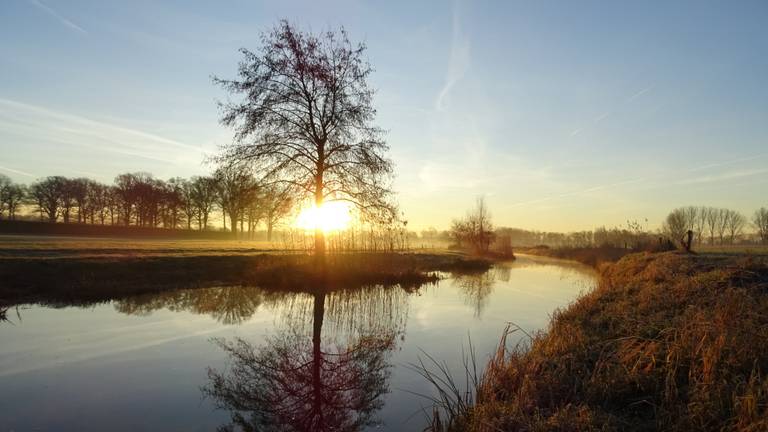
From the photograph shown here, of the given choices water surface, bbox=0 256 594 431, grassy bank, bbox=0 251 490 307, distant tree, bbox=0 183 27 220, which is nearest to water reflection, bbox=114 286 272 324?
water surface, bbox=0 256 594 431

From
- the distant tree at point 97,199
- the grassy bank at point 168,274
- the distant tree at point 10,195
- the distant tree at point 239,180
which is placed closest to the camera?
the grassy bank at point 168,274

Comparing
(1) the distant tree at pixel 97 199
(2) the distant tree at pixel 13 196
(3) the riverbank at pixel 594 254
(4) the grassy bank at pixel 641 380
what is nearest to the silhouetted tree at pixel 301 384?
(4) the grassy bank at pixel 641 380

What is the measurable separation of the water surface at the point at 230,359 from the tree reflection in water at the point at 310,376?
1.0 inches

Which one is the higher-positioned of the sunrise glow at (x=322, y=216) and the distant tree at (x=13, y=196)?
the distant tree at (x=13, y=196)

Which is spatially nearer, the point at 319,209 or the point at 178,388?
the point at 178,388

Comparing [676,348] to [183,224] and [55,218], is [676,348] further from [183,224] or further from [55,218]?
[55,218]

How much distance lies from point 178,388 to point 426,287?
1333 cm

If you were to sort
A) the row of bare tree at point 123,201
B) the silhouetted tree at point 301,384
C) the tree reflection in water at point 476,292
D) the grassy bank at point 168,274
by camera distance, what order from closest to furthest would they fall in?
the silhouetted tree at point 301,384
the grassy bank at point 168,274
the tree reflection in water at point 476,292
the row of bare tree at point 123,201

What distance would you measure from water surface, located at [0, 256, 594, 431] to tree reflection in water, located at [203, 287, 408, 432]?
0.02 m

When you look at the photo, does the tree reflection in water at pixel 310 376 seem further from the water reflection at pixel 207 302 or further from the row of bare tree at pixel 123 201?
the row of bare tree at pixel 123 201

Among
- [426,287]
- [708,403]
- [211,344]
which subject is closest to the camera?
[708,403]

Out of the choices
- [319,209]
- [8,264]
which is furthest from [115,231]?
[319,209]

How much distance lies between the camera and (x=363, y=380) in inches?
251

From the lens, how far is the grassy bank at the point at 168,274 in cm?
1269
